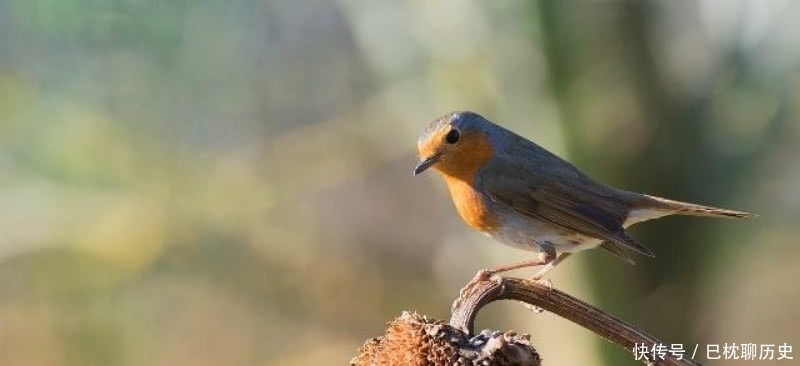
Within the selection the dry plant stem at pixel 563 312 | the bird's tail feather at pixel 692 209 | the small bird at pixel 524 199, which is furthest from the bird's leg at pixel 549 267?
the dry plant stem at pixel 563 312

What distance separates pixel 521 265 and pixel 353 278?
2295 millimetres

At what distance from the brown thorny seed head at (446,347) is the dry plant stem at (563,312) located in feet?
0.08

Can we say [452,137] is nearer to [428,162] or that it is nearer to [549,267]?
[428,162]

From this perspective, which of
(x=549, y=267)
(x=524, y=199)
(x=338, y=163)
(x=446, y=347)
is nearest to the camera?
(x=446, y=347)

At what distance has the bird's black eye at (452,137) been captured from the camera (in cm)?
140

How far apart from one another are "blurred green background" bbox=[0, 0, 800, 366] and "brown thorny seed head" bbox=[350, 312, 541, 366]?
1536mm

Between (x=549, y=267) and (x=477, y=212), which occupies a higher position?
(x=477, y=212)

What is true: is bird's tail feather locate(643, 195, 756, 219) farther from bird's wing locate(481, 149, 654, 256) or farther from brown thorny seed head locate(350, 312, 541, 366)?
brown thorny seed head locate(350, 312, 541, 366)

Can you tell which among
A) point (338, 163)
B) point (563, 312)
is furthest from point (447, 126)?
point (338, 163)

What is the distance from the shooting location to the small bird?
1.40m

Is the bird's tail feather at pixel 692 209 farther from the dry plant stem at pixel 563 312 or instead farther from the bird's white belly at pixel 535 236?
the dry plant stem at pixel 563 312

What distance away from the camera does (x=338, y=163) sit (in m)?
3.24

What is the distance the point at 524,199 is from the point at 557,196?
0.05 metres

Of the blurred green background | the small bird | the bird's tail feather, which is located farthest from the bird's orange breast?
the blurred green background
